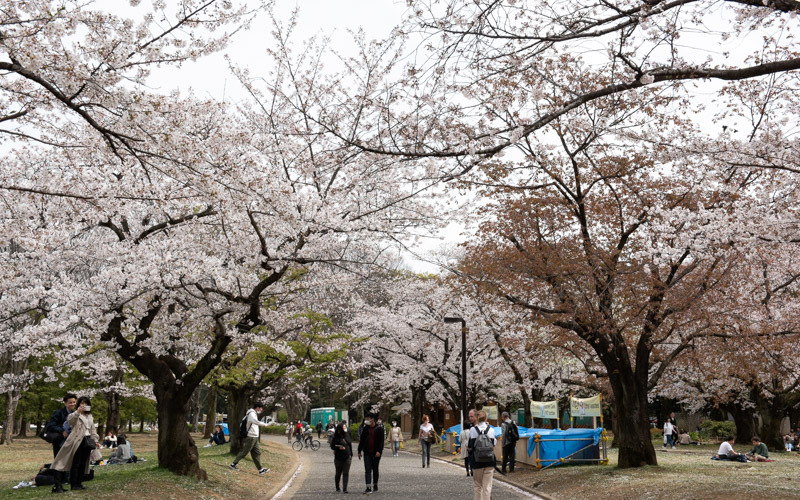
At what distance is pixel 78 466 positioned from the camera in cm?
1051

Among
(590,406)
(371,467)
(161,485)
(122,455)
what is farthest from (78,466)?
(590,406)

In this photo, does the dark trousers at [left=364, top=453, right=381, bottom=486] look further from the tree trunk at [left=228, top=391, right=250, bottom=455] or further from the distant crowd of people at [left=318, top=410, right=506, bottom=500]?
the tree trunk at [left=228, top=391, right=250, bottom=455]

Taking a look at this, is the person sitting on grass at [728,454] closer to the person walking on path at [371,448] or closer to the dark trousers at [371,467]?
the person walking on path at [371,448]

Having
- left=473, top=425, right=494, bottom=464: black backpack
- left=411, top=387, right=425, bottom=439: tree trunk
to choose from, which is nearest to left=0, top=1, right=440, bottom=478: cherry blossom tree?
left=473, top=425, right=494, bottom=464: black backpack

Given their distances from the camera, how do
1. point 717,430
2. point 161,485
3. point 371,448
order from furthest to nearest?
point 717,430, point 371,448, point 161,485

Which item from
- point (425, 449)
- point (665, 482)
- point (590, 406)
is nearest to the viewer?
point (665, 482)

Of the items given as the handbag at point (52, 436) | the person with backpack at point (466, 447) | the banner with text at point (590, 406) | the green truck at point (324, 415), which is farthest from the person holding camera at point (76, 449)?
the green truck at point (324, 415)

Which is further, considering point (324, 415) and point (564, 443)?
point (324, 415)

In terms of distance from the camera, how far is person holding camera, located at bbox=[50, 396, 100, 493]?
10.1 metres

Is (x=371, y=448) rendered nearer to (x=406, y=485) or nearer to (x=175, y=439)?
(x=406, y=485)

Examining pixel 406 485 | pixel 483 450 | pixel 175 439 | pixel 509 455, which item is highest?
pixel 483 450

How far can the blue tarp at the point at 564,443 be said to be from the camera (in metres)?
17.2

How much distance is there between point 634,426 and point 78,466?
11.5 m

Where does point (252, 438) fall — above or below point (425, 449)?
above
